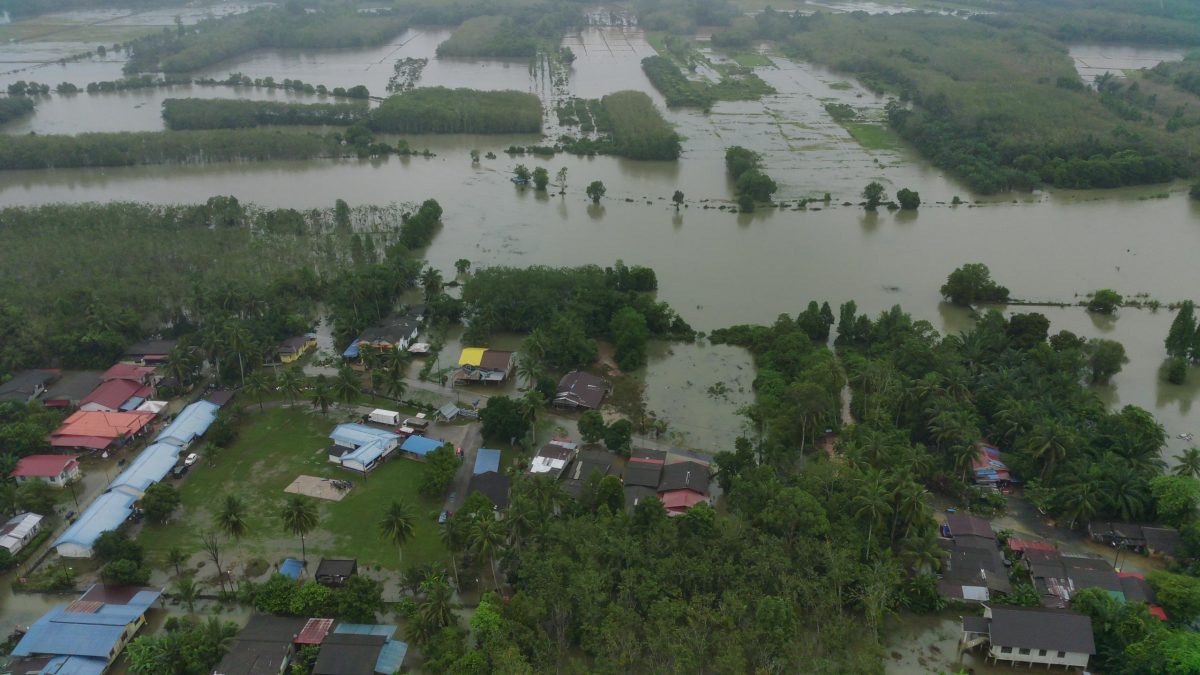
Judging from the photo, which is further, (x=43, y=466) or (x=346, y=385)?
(x=346, y=385)

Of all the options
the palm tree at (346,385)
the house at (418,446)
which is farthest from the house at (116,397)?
the house at (418,446)

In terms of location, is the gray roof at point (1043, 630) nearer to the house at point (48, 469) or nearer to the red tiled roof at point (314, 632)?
the red tiled roof at point (314, 632)

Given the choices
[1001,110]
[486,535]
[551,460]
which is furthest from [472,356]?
[1001,110]

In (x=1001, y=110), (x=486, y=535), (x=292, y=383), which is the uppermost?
(x=1001, y=110)

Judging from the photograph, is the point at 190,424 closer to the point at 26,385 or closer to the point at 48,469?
the point at 48,469

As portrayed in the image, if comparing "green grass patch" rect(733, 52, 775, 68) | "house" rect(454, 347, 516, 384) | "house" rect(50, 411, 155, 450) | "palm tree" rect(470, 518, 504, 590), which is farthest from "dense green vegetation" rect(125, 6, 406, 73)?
"palm tree" rect(470, 518, 504, 590)

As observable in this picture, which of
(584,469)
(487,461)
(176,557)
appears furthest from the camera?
A: (487,461)

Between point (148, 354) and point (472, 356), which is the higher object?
point (472, 356)
